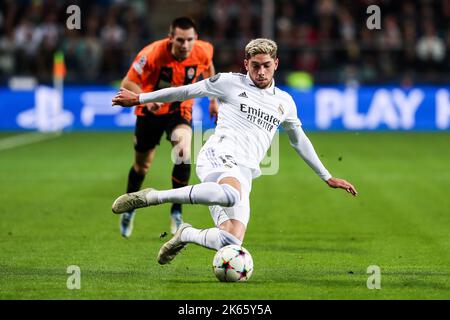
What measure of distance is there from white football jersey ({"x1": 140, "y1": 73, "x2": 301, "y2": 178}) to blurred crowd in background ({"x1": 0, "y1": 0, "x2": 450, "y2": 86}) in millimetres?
18052

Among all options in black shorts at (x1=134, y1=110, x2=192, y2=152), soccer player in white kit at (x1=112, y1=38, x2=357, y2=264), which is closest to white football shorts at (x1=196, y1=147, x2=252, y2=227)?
soccer player in white kit at (x1=112, y1=38, x2=357, y2=264)

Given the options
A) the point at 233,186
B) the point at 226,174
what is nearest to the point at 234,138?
the point at 226,174

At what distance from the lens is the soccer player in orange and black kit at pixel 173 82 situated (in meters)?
10.1

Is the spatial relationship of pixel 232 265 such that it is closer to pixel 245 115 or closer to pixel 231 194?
pixel 231 194

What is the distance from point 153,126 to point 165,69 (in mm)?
661

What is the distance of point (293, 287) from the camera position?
24.0 ft

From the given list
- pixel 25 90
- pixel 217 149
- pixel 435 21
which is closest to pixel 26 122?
pixel 25 90

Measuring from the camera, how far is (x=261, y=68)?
782cm

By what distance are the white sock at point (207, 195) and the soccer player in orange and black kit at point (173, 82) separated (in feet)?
8.69

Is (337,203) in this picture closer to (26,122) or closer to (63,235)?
(63,235)

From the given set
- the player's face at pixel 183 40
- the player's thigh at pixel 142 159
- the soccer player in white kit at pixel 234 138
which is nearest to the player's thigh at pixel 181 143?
the player's thigh at pixel 142 159

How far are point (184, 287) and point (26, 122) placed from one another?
1907 cm

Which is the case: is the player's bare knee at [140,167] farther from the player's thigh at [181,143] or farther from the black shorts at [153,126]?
the player's thigh at [181,143]

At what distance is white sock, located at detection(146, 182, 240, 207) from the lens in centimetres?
739
